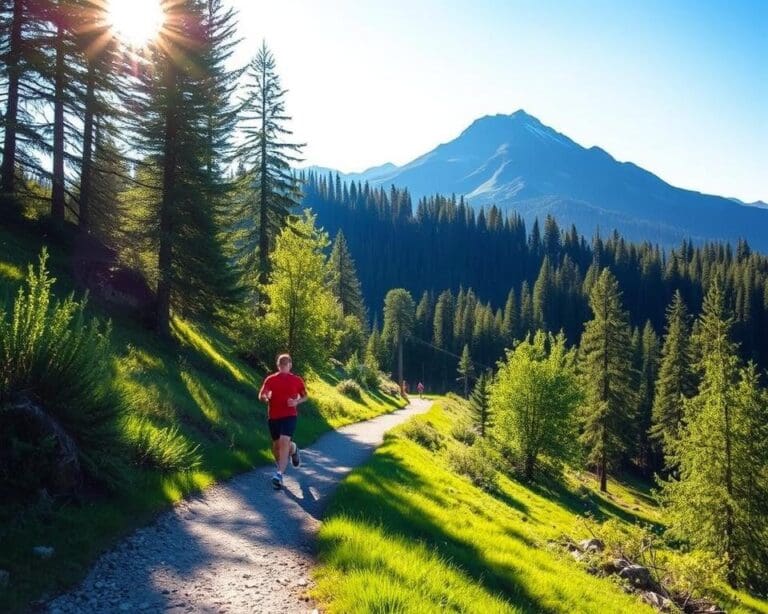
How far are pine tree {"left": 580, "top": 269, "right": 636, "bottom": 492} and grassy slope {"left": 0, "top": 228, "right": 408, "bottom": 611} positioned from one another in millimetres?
26429

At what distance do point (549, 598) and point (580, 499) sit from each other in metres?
31.8

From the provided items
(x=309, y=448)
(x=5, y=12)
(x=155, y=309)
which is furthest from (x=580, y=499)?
(x=5, y=12)

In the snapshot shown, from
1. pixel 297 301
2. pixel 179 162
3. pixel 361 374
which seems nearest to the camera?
pixel 179 162

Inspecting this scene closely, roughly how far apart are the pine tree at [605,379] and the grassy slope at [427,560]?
35047 millimetres

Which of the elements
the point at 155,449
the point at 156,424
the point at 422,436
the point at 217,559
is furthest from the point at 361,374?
the point at 217,559

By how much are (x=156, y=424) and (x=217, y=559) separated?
5253mm

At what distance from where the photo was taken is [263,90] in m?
32.8

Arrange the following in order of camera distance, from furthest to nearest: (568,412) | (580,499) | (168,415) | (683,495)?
(580,499) → (568,412) → (683,495) → (168,415)

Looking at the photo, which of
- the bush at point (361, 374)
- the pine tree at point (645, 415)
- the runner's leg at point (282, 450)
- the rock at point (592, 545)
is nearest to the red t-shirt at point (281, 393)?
the runner's leg at point (282, 450)

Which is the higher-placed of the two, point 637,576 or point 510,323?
point 637,576

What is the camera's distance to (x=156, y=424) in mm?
11078

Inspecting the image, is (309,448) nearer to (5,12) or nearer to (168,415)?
(168,415)

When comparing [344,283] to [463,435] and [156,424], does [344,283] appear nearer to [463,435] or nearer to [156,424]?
[463,435]

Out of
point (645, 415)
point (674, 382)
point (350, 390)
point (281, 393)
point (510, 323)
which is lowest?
point (645, 415)
